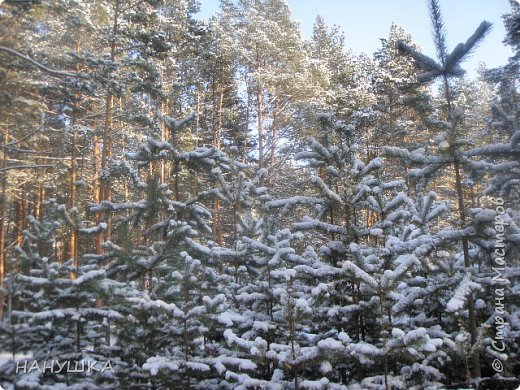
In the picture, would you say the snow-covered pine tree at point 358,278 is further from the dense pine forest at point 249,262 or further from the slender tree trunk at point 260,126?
the slender tree trunk at point 260,126

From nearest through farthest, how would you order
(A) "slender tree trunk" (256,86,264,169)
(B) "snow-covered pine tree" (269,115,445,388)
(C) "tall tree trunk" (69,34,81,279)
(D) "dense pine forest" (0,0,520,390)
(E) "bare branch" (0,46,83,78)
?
(B) "snow-covered pine tree" (269,115,445,388) < (D) "dense pine forest" (0,0,520,390) < (E) "bare branch" (0,46,83,78) < (C) "tall tree trunk" (69,34,81,279) < (A) "slender tree trunk" (256,86,264,169)

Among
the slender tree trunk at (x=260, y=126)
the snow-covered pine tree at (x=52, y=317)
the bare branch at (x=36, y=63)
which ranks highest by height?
the slender tree trunk at (x=260, y=126)

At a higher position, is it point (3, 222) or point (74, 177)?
point (74, 177)

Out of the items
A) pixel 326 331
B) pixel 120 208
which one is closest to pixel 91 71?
pixel 120 208

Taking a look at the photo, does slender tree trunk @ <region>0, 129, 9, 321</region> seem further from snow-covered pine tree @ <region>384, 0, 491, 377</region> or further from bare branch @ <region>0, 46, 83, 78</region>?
snow-covered pine tree @ <region>384, 0, 491, 377</region>

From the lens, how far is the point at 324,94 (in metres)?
15.0

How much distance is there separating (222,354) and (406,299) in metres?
2.65

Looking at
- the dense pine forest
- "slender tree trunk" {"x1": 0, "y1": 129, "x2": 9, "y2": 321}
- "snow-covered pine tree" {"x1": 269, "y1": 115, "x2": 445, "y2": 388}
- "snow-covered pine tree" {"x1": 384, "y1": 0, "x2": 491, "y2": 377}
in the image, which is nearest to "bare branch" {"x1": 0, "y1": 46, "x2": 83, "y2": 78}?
the dense pine forest

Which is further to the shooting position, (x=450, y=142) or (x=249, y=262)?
(x=249, y=262)

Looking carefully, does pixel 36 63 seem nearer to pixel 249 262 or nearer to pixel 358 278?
pixel 249 262

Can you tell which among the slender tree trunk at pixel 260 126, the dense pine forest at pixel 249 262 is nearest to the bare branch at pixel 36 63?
the dense pine forest at pixel 249 262

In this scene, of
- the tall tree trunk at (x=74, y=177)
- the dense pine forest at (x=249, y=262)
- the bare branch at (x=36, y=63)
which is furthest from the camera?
the tall tree trunk at (x=74, y=177)

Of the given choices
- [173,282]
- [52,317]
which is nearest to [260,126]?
[173,282]

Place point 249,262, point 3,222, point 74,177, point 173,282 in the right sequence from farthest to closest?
1. point 74,177
2. point 249,262
3. point 173,282
4. point 3,222
